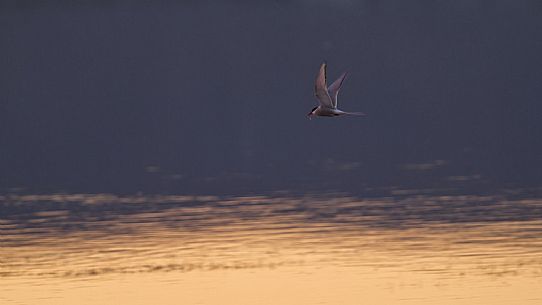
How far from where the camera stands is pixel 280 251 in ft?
65.2

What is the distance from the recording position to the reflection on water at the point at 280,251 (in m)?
17.4

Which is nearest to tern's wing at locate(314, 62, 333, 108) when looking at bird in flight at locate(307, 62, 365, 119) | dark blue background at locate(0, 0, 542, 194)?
bird in flight at locate(307, 62, 365, 119)

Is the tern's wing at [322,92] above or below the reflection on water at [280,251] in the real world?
above

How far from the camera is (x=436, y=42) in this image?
82.8 metres

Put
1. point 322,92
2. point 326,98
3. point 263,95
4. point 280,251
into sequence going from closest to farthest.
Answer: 1. point 280,251
2. point 322,92
3. point 326,98
4. point 263,95

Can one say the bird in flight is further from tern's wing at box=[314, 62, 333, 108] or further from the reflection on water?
the reflection on water

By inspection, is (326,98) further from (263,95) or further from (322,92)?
(263,95)

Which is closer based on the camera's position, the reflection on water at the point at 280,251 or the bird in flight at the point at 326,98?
the reflection on water at the point at 280,251

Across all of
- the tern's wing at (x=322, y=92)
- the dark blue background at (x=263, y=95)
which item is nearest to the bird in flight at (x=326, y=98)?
the tern's wing at (x=322, y=92)

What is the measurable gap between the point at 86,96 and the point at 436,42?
713 inches

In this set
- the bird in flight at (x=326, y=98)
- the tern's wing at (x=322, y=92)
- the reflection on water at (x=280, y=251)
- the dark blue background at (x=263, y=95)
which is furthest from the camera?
the dark blue background at (x=263, y=95)

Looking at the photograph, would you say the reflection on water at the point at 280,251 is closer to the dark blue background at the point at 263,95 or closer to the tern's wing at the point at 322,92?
the tern's wing at the point at 322,92

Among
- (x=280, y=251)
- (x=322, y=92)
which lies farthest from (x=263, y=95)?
(x=280, y=251)

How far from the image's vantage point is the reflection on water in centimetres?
1742
